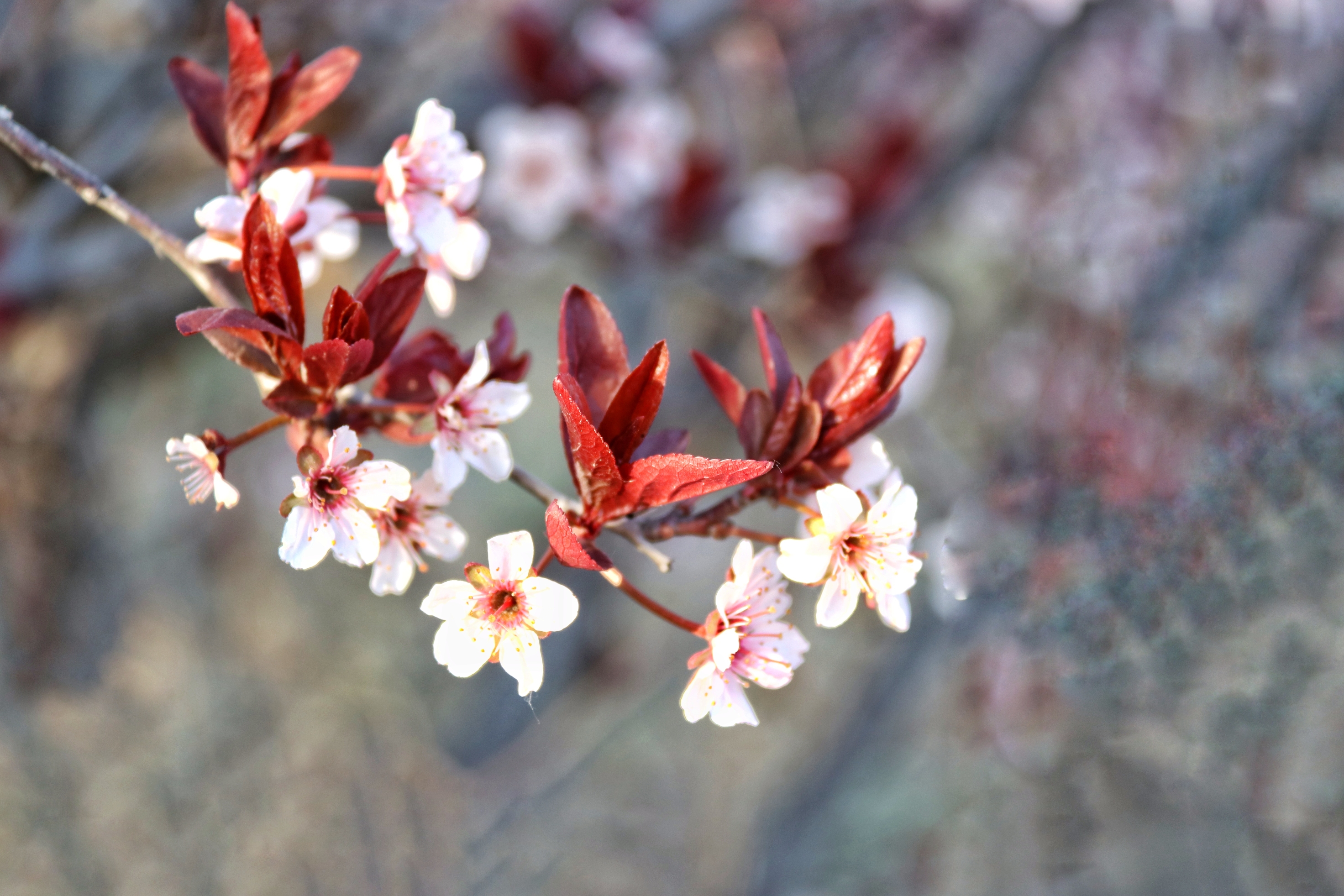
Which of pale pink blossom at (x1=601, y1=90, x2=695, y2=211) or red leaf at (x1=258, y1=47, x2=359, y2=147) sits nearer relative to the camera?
red leaf at (x1=258, y1=47, x2=359, y2=147)

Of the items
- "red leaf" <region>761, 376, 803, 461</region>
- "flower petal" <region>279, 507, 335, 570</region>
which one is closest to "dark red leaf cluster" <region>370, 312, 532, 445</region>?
"flower petal" <region>279, 507, 335, 570</region>

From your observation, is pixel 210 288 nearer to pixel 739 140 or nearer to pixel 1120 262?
pixel 739 140

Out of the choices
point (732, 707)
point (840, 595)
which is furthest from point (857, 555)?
point (732, 707)

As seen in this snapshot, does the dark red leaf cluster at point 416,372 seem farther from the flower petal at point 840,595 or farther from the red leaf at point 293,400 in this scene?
the flower petal at point 840,595

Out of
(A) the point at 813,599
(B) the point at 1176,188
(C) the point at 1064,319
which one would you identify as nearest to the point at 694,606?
(A) the point at 813,599

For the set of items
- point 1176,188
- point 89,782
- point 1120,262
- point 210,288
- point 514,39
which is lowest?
point 89,782

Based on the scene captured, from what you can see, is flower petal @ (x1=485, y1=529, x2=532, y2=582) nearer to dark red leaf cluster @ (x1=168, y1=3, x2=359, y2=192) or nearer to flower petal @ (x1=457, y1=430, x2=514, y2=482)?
flower petal @ (x1=457, y1=430, x2=514, y2=482)
